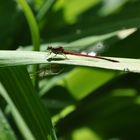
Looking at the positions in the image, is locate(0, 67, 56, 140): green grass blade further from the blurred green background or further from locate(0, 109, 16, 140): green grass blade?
the blurred green background

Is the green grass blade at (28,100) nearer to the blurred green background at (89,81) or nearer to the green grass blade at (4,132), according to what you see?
the green grass blade at (4,132)


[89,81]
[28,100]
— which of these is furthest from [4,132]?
[89,81]

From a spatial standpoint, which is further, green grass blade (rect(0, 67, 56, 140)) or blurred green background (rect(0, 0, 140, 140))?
blurred green background (rect(0, 0, 140, 140))

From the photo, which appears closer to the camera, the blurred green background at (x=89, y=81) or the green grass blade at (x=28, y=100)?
the green grass blade at (x=28, y=100)

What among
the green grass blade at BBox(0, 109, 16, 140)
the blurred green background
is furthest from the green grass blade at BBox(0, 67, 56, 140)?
the blurred green background

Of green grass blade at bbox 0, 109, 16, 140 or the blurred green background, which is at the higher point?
the blurred green background

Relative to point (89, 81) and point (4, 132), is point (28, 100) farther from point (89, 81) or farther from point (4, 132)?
point (89, 81)

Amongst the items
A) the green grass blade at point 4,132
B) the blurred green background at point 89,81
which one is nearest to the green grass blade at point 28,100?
the green grass blade at point 4,132

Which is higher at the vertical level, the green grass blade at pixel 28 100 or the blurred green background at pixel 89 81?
the blurred green background at pixel 89 81
